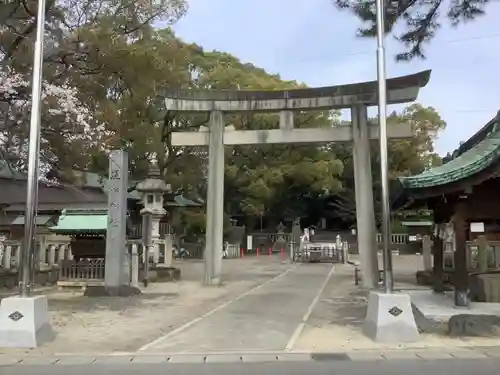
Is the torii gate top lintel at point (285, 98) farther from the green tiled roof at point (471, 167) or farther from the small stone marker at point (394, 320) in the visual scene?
the small stone marker at point (394, 320)

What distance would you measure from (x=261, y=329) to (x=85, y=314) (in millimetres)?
4974

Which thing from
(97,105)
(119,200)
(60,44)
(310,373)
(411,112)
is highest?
(411,112)

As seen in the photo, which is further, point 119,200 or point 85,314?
point 119,200

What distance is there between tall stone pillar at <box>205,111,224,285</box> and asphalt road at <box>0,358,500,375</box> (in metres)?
13.2

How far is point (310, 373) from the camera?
25.1 feet

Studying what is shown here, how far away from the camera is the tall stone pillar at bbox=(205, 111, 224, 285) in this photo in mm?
21609

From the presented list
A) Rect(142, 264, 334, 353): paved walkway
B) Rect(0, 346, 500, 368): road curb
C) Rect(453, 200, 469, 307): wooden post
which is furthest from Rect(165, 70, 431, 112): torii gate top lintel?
Rect(0, 346, 500, 368): road curb

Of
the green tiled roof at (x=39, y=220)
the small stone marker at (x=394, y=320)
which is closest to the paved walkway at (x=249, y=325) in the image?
the small stone marker at (x=394, y=320)

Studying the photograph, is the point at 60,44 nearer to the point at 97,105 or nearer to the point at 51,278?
the point at 97,105

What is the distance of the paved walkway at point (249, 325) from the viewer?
994 centimetres

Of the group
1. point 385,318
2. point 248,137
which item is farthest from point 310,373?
point 248,137

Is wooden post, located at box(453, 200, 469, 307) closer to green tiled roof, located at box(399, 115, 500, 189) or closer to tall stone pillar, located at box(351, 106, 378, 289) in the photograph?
green tiled roof, located at box(399, 115, 500, 189)

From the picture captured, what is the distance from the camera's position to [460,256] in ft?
47.0

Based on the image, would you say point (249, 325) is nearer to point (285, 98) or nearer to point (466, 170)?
point (466, 170)
